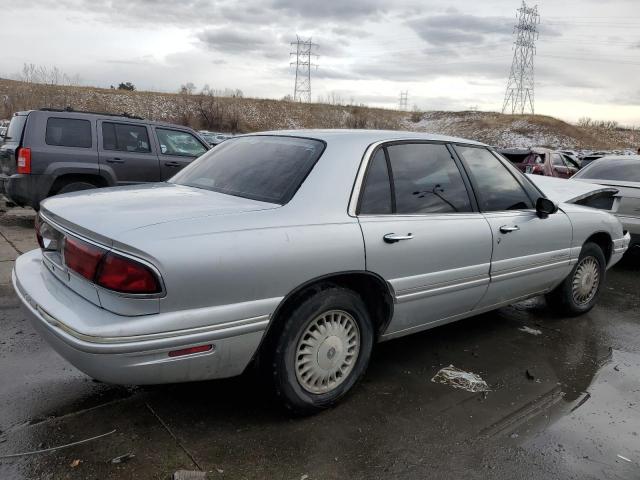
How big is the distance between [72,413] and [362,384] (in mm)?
1719

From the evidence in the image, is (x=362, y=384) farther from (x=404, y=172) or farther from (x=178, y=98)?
(x=178, y=98)

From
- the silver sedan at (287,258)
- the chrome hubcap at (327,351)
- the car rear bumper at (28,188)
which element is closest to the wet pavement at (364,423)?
the chrome hubcap at (327,351)

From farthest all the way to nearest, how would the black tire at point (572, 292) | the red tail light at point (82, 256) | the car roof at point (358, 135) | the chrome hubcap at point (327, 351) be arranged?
the black tire at point (572, 292) → the car roof at point (358, 135) → the chrome hubcap at point (327, 351) → the red tail light at point (82, 256)

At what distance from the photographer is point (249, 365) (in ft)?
9.43

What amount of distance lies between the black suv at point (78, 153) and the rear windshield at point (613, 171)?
6.17 metres

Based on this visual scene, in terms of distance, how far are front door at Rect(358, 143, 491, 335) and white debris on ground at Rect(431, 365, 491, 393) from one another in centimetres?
38

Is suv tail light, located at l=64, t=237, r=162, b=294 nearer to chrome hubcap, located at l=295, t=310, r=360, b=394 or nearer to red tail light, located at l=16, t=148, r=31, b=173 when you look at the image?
chrome hubcap, located at l=295, t=310, r=360, b=394

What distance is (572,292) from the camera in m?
5.00

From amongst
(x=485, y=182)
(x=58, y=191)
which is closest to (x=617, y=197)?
(x=485, y=182)

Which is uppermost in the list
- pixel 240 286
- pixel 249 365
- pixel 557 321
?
pixel 240 286

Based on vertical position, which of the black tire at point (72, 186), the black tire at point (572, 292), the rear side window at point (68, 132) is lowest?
the black tire at point (572, 292)

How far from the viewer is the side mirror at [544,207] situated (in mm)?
4203

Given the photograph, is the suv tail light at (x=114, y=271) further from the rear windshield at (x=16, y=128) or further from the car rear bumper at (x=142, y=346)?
the rear windshield at (x=16, y=128)

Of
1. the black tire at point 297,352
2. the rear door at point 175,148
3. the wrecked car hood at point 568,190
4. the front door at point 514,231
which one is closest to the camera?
the black tire at point 297,352
